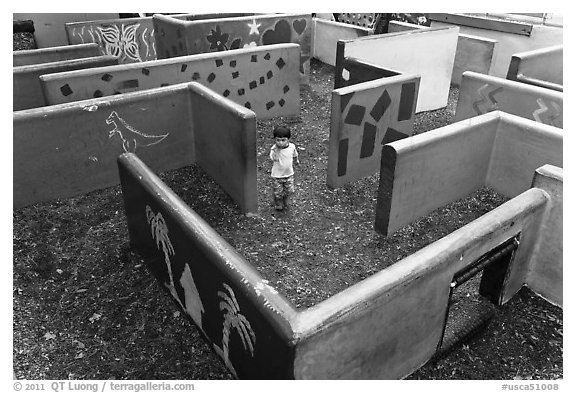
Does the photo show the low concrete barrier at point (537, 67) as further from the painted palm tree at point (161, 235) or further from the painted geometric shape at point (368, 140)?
the painted palm tree at point (161, 235)

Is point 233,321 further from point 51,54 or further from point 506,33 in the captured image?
point 506,33

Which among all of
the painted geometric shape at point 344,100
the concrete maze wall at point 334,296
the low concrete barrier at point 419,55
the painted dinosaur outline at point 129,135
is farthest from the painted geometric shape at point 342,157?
the painted dinosaur outline at point 129,135

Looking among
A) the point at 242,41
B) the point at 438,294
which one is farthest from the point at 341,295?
the point at 242,41

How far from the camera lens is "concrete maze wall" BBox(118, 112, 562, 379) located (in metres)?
2.88

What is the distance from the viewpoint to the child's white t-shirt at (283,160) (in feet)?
18.8

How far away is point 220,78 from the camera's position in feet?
27.2

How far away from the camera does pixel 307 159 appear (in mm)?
7504

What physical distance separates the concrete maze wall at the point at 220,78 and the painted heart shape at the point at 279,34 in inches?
64.2

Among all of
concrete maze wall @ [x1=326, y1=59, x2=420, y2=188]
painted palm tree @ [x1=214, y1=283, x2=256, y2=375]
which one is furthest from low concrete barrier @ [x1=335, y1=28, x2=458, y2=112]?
painted palm tree @ [x1=214, y1=283, x2=256, y2=375]

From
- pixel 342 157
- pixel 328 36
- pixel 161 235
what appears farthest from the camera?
pixel 328 36

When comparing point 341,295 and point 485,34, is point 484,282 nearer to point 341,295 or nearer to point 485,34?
point 341,295

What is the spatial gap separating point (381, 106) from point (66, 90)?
14.3ft

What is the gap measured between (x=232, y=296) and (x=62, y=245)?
303cm

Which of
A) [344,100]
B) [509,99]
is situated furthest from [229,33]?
[509,99]
